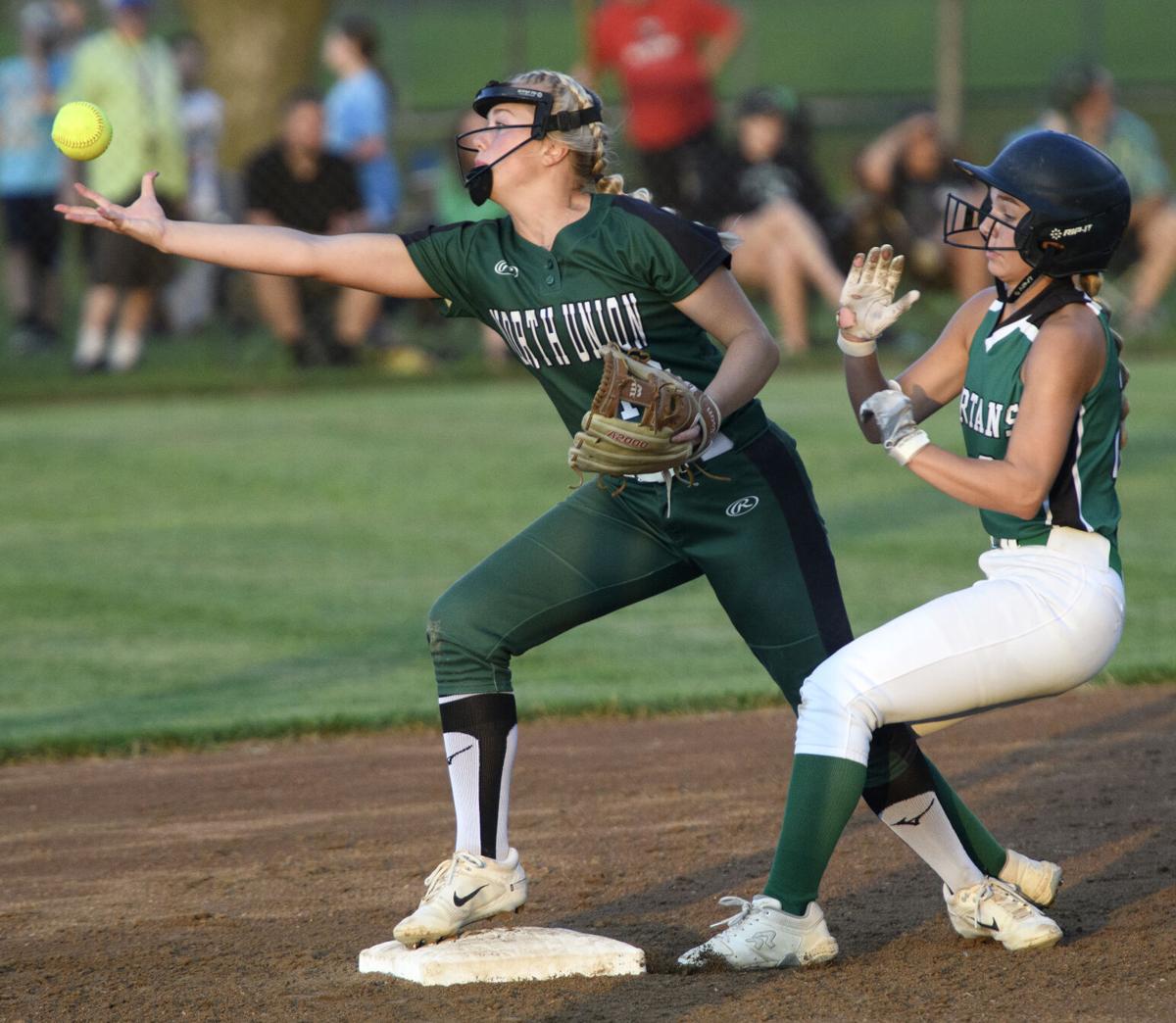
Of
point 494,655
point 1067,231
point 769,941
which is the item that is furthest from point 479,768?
point 1067,231

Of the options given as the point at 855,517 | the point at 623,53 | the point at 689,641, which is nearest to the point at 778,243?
the point at 623,53

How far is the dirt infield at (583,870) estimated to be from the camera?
148 inches

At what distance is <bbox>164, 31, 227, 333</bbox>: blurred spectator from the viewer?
51.4ft

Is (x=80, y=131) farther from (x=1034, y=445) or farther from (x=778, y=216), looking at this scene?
(x=778, y=216)

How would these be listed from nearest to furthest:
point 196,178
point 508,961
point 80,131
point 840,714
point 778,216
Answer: point 840,714
point 508,961
point 80,131
point 778,216
point 196,178

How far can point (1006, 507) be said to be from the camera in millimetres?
3516

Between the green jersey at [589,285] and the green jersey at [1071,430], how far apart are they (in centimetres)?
60

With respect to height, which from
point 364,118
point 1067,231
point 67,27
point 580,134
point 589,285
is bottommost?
point 364,118

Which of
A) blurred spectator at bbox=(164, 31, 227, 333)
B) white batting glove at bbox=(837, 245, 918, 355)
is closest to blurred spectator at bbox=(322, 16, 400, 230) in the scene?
blurred spectator at bbox=(164, 31, 227, 333)

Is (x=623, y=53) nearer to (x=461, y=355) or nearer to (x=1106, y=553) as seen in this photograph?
(x=461, y=355)

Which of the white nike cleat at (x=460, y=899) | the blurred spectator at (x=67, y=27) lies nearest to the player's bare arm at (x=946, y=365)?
the white nike cleat at (x=460, y=899)

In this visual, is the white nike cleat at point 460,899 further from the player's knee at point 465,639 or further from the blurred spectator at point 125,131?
the blurred spectator at point 125,131

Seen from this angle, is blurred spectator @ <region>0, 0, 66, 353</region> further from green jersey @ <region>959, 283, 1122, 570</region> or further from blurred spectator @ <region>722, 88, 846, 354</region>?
green jersey @ <region>959, 283, 1122, 570</region>

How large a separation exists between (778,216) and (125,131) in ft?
15.6
